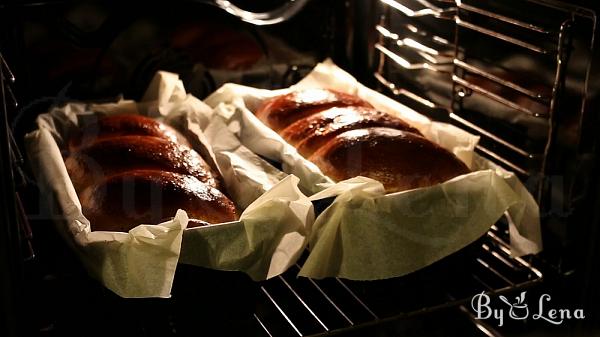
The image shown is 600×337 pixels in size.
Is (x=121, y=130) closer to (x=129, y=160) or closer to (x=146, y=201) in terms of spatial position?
(x=129, y=160)

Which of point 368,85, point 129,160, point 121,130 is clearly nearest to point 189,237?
point 129,160

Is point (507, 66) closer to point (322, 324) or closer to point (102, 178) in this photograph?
point (322, 324)

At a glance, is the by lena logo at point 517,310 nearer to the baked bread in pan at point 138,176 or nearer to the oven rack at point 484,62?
the oven rack at point 484,62

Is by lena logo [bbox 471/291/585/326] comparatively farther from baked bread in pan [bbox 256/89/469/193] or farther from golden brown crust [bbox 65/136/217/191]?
golden brown crust [bbox 65/136/217/191]

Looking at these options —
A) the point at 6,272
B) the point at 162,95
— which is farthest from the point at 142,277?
the point at 162,95

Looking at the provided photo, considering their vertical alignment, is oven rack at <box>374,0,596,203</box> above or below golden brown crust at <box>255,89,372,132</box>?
above

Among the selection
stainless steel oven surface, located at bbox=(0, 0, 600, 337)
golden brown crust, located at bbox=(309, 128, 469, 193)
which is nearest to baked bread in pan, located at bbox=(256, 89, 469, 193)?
golden brown crust, located at bbox=(309, 128, 469, 193)

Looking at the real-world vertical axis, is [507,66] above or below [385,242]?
above
